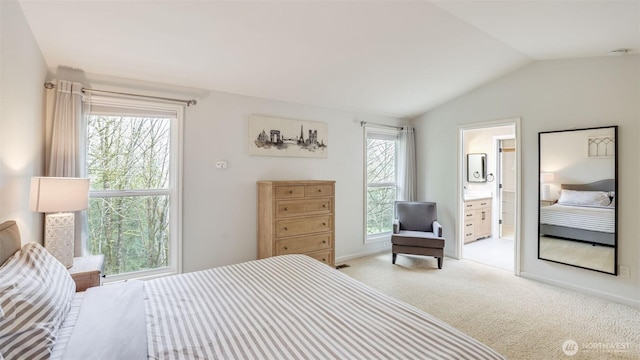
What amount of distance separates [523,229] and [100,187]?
4.79 meters

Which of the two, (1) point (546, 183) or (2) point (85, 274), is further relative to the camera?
(1) point (546, 183)

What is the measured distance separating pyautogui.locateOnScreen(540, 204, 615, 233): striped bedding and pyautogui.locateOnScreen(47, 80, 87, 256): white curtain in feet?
16.0

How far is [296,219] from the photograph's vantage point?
3.32 m

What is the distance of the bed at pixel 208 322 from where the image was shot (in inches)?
40.8

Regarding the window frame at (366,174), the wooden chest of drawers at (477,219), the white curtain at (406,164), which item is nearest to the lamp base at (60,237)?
the window frame at (366,174)

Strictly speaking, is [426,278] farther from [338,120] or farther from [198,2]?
[198,2]

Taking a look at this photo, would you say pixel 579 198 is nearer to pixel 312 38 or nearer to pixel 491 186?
pixel 491 186

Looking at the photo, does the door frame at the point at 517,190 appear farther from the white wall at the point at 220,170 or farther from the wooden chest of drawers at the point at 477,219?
the white wall at the point at 220,170

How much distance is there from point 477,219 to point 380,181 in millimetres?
2152

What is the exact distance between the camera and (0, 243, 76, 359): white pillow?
0.96 metres

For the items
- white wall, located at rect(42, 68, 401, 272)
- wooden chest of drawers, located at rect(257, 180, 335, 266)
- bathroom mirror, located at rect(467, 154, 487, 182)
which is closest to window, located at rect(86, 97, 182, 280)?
white wall, located at rect(42, 68, 401, 272)

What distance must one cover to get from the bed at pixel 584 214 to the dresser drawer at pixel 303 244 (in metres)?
2.61

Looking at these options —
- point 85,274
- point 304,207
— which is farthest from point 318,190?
point 85,274

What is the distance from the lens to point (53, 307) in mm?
1214
